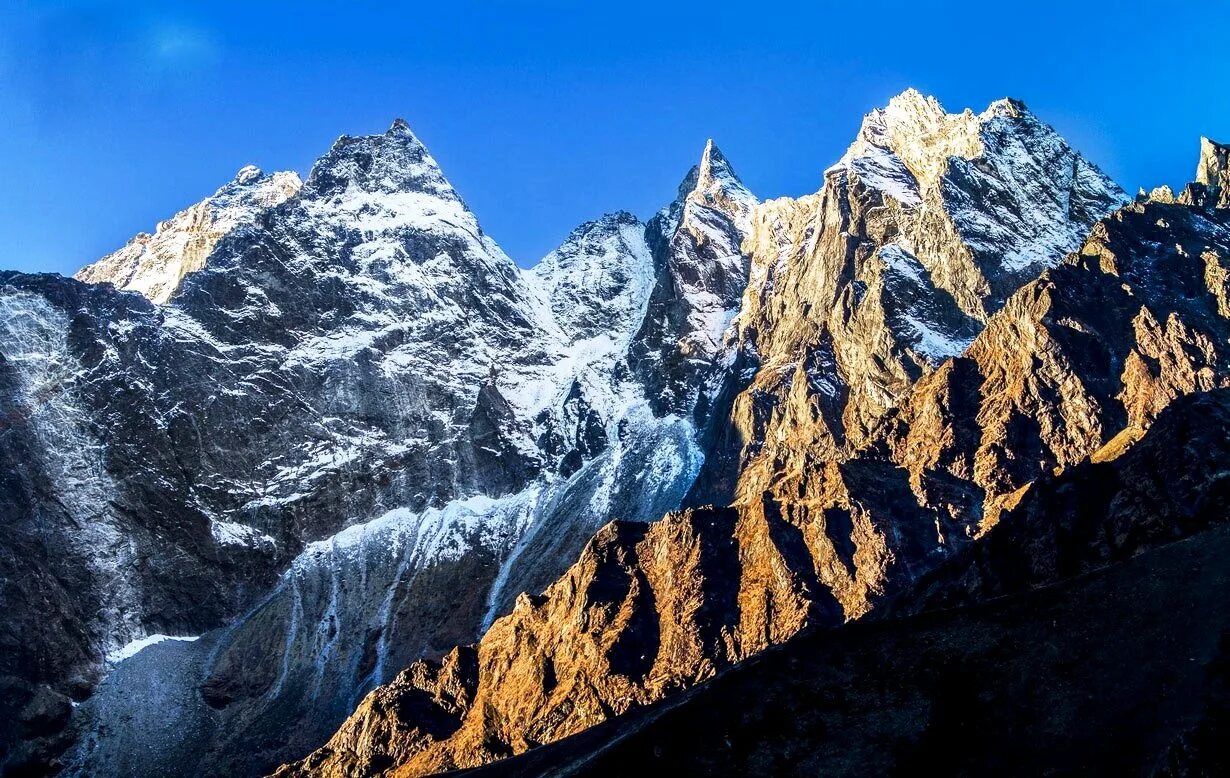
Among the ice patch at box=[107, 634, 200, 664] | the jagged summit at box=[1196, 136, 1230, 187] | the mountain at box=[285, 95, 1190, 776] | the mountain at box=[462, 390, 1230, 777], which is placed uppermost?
the jagged summit at box=[1196, 136, 1230, 187]

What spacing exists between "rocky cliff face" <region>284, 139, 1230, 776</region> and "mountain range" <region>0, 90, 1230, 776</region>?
41 cm

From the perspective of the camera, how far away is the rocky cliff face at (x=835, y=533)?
105688 mm

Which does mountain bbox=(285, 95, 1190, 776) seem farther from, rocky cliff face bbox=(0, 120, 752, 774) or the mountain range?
rocky cliff face bbox=(0, 120, 752, 774)

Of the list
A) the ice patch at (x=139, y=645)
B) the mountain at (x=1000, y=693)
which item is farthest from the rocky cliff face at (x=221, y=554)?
the mountain at (x=1000, y=693)

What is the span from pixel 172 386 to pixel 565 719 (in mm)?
123505

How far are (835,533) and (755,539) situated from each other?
8.93 metres

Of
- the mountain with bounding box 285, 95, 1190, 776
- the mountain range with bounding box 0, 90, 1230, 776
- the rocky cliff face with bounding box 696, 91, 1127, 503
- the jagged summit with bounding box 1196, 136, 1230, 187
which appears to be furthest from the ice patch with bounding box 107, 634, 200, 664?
the jagged summit with bounding box 1196, 136, 1230, 187

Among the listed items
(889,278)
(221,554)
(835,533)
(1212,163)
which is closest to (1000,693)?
(835,533)

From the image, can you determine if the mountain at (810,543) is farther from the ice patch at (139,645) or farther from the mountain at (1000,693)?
the ice patch at (139,645)

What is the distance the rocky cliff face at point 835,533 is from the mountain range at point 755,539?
413 millimetres

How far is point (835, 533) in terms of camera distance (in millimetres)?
113625

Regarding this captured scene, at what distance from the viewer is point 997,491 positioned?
11381 cm

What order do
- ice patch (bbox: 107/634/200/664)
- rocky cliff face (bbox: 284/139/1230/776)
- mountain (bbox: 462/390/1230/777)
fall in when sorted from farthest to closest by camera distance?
ice patch (bbox: 107/634/200/664)
rocky cliff face (bbox: 284/139/1230/776)
mountain (bbox: 462/390/1230/777)

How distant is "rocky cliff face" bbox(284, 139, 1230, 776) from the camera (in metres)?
106
